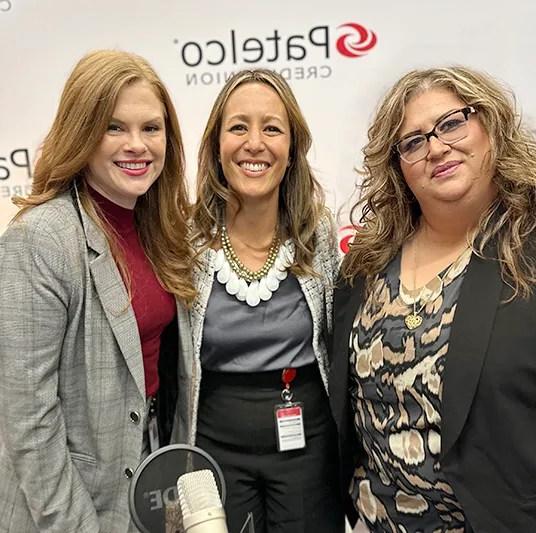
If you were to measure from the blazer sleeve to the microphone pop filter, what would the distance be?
20.7 inches

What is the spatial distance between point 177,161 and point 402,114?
644 mm

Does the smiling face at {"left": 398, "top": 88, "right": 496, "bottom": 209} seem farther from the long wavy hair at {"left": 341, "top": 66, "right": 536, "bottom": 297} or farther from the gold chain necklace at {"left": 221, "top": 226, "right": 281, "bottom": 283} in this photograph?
the gold chain necklace at {"left": 221, "top": 226, "right": 281, "bottom": 283}

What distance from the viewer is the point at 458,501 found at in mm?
1362

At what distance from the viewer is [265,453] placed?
1790 mm

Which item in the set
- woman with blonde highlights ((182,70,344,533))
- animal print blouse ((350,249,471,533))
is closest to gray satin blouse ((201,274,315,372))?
woman with blonde highlights ((182,70,344,533))

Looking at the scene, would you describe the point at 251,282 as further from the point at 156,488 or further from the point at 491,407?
the point at 156,488

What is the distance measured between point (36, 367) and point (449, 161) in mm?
1052

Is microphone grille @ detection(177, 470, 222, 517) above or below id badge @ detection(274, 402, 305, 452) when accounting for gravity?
above

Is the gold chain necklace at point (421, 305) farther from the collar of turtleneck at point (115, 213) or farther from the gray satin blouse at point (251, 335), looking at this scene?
the collar of turtleneck at point (115, 213)

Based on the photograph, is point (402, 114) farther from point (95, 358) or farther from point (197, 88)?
point (197, 88)

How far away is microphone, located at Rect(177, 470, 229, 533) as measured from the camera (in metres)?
0.75

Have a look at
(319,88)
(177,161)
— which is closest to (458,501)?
(177,161)

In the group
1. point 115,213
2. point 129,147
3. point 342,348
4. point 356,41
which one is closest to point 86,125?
point 129,147

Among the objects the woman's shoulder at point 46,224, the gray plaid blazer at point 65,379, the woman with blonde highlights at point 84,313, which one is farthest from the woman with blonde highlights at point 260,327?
the woman's shoulder at point 46,224
